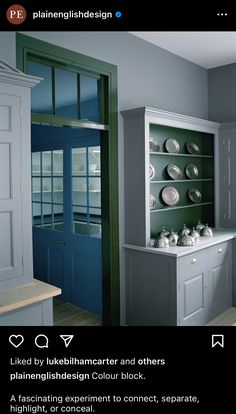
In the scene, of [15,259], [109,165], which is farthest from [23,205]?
[109,165]

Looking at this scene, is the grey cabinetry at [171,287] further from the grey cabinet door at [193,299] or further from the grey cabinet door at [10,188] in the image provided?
the grey cabinet door at [10,188]

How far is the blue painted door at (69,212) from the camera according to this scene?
3375 mm

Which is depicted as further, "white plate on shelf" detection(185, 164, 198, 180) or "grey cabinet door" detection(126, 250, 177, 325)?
"white plate on shelf" detection(185, 164, 198, 180)

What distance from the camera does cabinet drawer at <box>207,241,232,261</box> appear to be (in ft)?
10.7

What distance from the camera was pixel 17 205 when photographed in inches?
75.0

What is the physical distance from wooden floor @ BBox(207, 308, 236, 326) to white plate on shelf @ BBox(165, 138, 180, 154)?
1.68 meters

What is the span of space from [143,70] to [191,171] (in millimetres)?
1199

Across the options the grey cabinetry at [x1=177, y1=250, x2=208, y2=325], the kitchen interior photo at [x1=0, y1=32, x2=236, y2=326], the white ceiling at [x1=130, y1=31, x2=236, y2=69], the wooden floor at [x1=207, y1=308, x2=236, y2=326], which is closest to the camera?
the kitchen interior photo at [x1=0, y1=32, x2=236, y2=326]

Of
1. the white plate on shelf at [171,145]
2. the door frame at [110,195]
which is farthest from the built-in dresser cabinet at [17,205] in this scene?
the white plate on shelf at [171,145]

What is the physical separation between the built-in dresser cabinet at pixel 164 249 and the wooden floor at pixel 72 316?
15.7 inches

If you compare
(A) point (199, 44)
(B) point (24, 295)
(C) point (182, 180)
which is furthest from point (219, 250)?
(B) point (24, 295)
